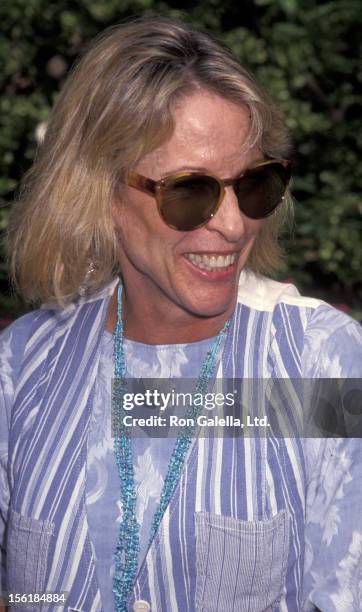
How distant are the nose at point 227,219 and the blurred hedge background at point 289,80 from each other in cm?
135

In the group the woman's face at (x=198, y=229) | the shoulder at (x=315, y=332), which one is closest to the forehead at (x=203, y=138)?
the woman's face at (x=198, y=229)

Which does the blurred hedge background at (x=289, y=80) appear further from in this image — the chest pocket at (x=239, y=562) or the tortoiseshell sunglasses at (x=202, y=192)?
the chest pocket at (x=239, y=562)

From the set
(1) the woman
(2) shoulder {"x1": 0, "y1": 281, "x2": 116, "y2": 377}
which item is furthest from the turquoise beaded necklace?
(2) shoulder {"x1": 0, "y1": 281, "x2": 116, "y2": 377}

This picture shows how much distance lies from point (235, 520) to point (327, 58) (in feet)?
7.14

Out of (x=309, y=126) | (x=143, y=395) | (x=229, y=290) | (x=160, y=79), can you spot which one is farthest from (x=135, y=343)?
(x=309, y=126)

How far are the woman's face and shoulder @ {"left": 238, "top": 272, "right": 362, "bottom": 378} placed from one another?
0.36ft

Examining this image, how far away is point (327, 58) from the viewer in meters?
3.49

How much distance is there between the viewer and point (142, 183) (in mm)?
1988

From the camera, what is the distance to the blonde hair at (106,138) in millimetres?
1974

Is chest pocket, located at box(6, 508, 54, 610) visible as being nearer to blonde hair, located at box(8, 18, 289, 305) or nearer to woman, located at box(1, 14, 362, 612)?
woman, located at box(1, 14, 362, 612)

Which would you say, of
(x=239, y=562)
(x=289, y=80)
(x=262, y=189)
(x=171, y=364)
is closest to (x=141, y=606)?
(x=239, y=562)

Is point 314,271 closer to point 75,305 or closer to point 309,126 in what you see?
point 309,126

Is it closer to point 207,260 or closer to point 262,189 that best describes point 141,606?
point 207,260

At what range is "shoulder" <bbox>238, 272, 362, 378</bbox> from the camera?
6.31ft
